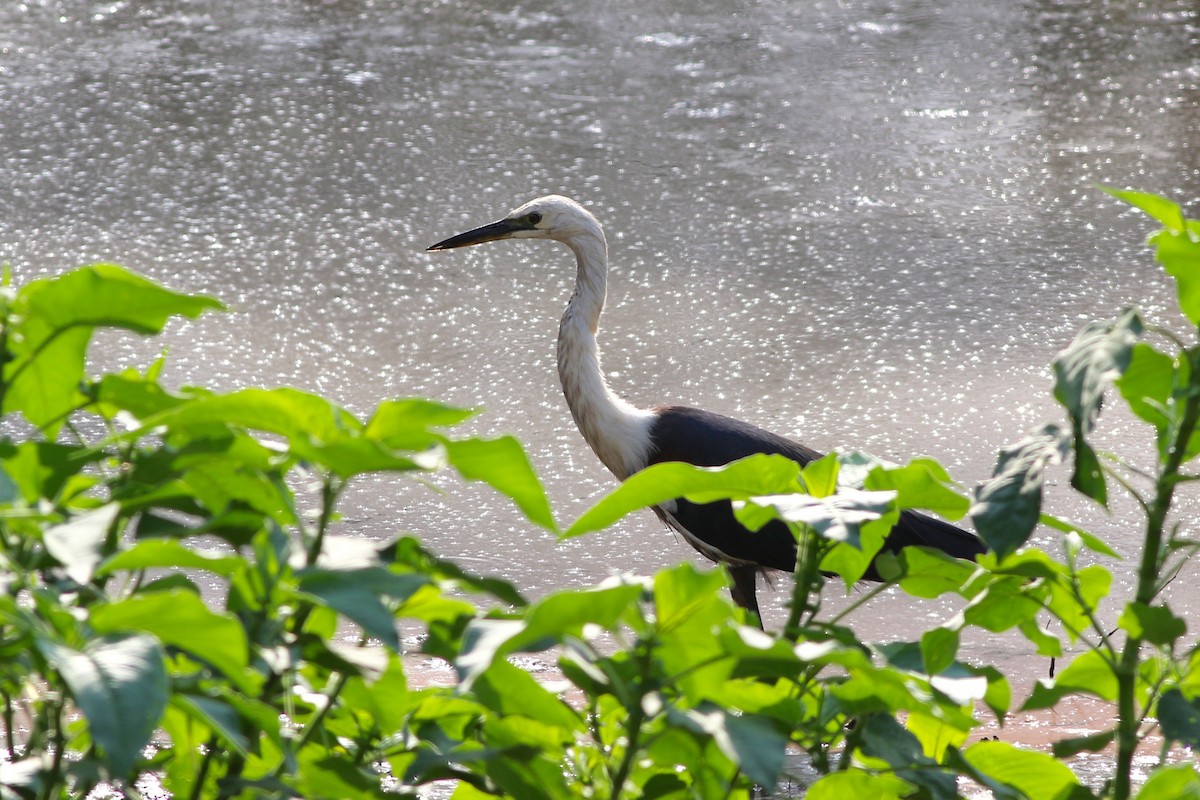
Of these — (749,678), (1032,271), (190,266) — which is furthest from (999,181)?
(749,678)

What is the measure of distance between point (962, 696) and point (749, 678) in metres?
0.16

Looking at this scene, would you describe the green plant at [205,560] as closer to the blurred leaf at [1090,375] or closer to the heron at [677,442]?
the blurred leaf at [1090,375]

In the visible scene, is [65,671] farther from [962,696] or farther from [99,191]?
[99,191]

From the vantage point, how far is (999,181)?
484 cm

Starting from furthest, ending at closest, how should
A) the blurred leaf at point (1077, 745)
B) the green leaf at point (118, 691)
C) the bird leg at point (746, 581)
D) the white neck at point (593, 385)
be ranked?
the white neck at point (593, 385) → the bird leg at point (746, 581) → the blurred leaf at point (1077, 745) → the green leaf at point (118, 691)

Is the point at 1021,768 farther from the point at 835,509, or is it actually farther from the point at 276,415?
the point at 276,415

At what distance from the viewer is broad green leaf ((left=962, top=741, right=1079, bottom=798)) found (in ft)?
3.15

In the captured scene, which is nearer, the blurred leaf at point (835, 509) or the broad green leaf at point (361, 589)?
the broad green leaf at point (361, 589)

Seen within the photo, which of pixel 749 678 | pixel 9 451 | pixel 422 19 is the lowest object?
pixel 422 19

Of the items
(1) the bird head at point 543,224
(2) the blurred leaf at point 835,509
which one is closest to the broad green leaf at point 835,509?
(2) the blurred leaf at point 835,509

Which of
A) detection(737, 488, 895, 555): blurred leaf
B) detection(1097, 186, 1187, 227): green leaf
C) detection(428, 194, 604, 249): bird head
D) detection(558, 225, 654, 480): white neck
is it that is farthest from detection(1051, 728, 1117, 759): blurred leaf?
detection(428, 194, 604, 249): bird head

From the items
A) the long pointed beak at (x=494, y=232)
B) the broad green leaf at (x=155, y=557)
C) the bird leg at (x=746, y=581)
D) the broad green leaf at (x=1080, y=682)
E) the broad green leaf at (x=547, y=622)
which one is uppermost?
the broad green leaf at (x=155, y=557)

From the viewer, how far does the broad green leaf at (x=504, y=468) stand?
0.78 m

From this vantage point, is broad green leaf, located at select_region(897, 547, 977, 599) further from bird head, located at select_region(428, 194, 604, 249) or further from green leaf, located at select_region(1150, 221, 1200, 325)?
bird head, located at select_region(428, 194, 604, 249)
